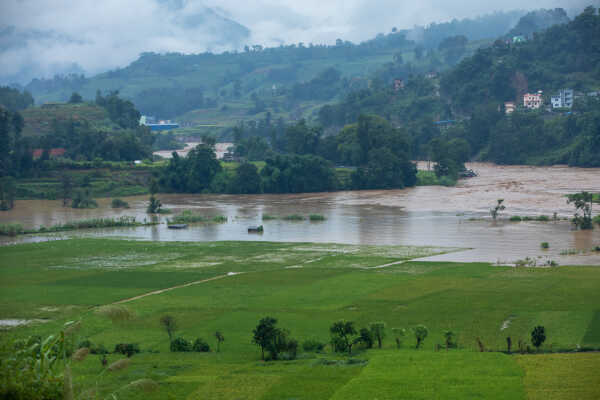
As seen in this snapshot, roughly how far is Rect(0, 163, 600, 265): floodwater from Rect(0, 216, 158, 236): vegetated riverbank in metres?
1.60

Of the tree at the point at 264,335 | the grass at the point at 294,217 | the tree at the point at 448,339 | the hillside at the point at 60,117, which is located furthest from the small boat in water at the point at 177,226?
the hillside at the point at 60,117

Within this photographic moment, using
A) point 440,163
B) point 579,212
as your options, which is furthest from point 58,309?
point 440,163

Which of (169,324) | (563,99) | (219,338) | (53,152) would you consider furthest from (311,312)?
(563,99)

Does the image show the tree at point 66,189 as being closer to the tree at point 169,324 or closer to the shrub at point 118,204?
the shrub at point 118,204

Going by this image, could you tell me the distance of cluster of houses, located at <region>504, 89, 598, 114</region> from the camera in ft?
316

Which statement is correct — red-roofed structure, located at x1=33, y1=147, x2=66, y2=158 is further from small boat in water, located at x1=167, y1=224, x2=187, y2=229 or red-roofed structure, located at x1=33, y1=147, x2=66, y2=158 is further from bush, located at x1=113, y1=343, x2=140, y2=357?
bush, located at x1=113, y1=343, x2=140, y2=357

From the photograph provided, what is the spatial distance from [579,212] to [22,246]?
117 feet

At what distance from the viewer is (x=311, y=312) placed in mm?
23828

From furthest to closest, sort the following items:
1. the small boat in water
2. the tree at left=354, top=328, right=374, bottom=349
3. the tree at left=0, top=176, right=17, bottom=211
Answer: the tree at left=0, top=176, right=17, bottom=211, the small boat in water, the tree at left=354, top=328, right=374, bottom=349

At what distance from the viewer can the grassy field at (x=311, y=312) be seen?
16.1m

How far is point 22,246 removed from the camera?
4222 cm

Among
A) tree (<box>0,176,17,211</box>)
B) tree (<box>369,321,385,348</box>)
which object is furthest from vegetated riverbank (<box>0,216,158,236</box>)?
tree (<box>369,321,385,348</box>)

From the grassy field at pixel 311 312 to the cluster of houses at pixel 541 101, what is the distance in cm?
6641

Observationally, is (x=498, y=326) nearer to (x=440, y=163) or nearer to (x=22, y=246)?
(x=22, y=246)
